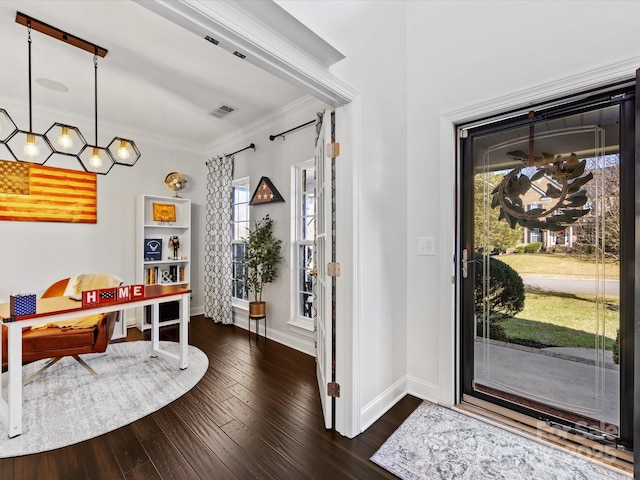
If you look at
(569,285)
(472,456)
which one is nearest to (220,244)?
(472,456)

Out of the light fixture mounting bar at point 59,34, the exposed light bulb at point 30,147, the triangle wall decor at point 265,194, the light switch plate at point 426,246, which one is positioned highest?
the light fixture mounting bar at point 59,34

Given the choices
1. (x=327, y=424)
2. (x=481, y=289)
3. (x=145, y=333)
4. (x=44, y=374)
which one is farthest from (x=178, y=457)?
(x=145, y=333)

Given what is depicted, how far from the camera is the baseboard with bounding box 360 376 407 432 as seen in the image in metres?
1.96

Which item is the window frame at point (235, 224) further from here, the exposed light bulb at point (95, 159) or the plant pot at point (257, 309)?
the exposed light bulb at point (95, 159)

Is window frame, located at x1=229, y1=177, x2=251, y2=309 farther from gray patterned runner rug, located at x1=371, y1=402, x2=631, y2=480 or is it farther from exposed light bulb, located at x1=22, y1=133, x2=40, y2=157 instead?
gray patterned runner rug, located at x1=371, y1=402, x2=631, y2=480

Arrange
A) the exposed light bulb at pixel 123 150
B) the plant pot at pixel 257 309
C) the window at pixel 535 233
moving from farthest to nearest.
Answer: the plant pot at pixel 257 309 < the exposed light bulb at pixel 123 150 < the window at pixel 535 233

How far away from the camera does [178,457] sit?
1.71m

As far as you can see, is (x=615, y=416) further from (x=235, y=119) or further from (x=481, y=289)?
(x=235, y=119)

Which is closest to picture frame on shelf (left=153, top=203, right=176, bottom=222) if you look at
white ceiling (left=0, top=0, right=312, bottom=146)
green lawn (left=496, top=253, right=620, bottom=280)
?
white ceiling (left=0, top=0, right=312, bottom=146)

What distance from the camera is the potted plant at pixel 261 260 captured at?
3631 mm

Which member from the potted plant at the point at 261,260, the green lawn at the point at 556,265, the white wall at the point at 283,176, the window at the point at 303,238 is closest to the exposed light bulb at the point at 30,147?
the potted plant at the point at 261,260

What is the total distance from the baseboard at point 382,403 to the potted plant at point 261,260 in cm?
193

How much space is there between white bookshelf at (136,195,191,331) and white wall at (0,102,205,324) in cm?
19

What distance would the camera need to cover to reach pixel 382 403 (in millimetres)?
2123
